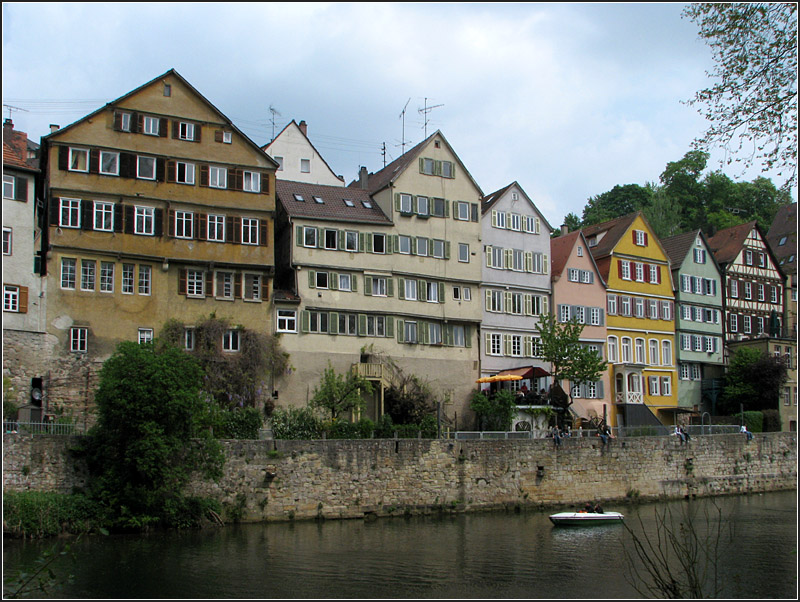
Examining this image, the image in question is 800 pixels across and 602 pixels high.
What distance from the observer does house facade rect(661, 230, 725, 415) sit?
67.4 meters

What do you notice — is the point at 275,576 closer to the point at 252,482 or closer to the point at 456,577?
the point at 456,577

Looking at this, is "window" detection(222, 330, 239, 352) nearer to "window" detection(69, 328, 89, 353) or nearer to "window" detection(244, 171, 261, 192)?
"window" detection(69, 328, 89, 353)

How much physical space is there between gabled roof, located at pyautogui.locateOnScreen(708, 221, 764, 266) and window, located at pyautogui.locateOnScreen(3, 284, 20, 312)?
169 feet

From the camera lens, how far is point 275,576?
28500mm

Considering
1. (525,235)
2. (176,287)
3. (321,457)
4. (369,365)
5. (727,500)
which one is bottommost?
(727,500)

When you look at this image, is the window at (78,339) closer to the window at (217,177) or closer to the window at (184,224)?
the window at (184,224)

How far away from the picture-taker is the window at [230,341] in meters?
48.1

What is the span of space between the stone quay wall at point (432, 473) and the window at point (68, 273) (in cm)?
1015

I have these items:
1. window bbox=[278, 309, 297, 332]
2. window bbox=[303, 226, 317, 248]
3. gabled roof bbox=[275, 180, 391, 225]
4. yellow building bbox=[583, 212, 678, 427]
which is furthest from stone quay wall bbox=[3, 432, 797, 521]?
gabled roof bbox=[275, 180, 391, 225]

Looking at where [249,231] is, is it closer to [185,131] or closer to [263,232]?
[263,232]

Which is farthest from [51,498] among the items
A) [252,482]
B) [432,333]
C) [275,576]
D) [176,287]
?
[432,333]

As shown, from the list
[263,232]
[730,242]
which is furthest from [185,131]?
[730,242]

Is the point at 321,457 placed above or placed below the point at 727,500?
above

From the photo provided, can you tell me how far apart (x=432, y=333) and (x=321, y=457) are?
15488 millimetres
